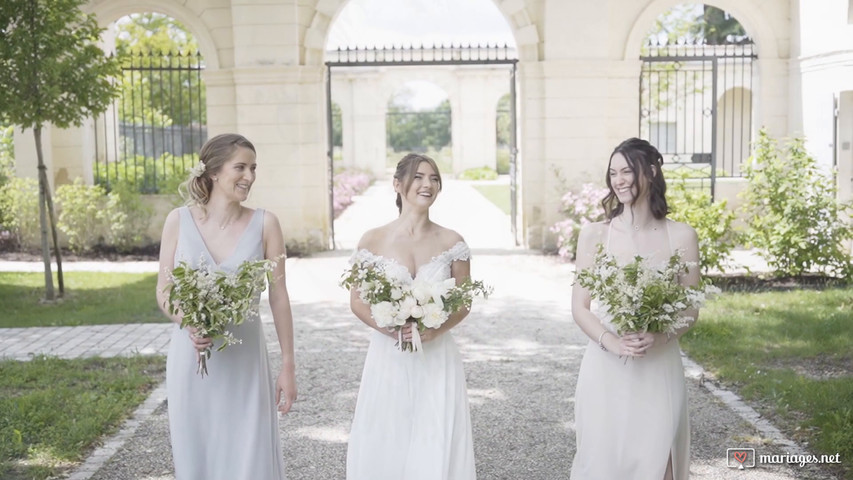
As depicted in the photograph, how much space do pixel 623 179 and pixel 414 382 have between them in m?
1.21

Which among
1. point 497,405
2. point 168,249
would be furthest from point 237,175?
point 497,405

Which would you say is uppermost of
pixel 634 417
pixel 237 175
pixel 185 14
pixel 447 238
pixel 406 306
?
pixel 185 14

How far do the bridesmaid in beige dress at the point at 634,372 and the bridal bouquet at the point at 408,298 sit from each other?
569 mm

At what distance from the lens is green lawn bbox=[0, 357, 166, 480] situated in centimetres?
559

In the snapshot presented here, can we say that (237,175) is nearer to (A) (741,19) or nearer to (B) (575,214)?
(B) (575,214)

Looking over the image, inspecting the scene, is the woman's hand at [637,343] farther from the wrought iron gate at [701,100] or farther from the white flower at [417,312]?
the wrought iron gate at [701,100]

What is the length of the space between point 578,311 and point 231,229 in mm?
1514

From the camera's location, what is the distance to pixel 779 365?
769cm

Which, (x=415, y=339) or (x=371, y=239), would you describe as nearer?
(x=415, y=339)

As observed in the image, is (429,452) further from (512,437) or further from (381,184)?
(381,184)

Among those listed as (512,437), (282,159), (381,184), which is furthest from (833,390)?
(381,184)

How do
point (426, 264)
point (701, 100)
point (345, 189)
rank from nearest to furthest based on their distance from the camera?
point (426, 264)
point (701, 100)
point (345, 189)

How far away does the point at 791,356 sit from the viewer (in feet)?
26.2

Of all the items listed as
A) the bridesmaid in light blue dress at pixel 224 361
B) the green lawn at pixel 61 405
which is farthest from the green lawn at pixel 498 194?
the bridesmaid in light blue dress at pixel 224 361
